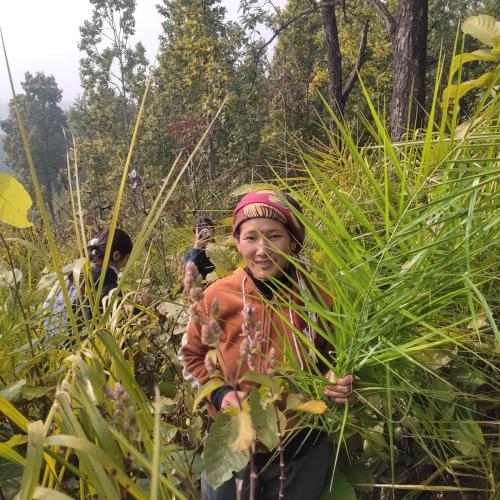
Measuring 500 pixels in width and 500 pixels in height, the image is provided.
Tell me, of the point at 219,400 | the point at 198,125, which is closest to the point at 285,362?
the point at 219,400

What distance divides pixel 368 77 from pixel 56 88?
55.9 meters

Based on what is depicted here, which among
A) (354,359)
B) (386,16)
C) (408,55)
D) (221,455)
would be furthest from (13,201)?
(386,16)

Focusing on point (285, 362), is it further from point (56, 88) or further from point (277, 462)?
point (56, 88)

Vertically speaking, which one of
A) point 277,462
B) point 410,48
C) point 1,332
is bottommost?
point 277,462

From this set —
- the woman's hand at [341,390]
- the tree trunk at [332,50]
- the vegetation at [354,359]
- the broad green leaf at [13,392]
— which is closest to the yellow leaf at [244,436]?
the vegetation at [354,359]

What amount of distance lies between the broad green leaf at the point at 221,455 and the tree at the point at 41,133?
161 ft

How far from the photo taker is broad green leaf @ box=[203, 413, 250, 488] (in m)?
0.67

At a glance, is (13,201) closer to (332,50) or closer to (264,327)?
(264,327)

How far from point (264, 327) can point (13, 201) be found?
0.62 metres

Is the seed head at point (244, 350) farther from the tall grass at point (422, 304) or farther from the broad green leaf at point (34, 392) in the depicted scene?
the broad green leaf at point (34, 392)

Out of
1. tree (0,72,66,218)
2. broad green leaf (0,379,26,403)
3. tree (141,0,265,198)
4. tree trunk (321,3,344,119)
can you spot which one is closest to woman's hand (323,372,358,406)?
broad green leaf (0,379,26,403)

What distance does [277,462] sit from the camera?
115cm

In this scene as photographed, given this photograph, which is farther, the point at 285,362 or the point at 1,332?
the point at 1,332

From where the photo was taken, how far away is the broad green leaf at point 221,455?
26.4 inches
